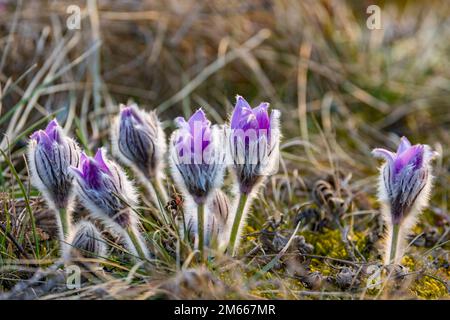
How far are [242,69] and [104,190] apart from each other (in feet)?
5.84

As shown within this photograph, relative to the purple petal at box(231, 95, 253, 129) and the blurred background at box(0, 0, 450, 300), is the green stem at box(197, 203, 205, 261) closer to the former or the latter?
the purple petal at box(231, 95, 253, 129)

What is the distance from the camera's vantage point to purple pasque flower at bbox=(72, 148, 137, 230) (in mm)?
1461

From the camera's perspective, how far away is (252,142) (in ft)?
4.80

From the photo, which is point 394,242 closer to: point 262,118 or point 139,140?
point 262,118

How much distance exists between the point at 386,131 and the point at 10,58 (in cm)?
168

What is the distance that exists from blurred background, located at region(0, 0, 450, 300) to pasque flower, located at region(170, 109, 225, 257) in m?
0.94

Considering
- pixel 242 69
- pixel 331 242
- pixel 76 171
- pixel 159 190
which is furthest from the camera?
pixel 242 69

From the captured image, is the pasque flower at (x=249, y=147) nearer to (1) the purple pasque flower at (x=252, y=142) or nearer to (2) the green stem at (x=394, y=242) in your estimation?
(1) the purple pasque flower at (x=252, y=142)

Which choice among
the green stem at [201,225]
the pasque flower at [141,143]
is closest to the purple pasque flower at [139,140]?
the pasque flower at [141,143]

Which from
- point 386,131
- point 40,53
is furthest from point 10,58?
point 386,131

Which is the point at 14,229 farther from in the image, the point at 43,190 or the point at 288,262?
the point at 288,262

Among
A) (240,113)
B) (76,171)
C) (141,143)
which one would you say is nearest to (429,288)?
(240,113)

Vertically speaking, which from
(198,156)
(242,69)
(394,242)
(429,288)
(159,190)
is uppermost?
(242,69)

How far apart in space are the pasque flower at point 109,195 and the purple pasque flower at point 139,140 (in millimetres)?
143
